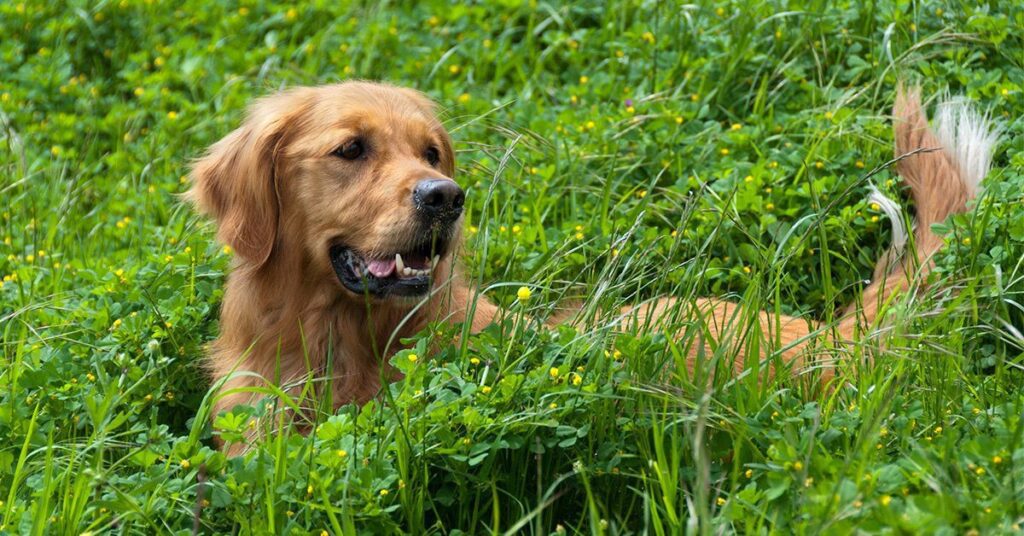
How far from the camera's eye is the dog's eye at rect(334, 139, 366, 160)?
4.03m

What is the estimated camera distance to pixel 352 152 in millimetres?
4043

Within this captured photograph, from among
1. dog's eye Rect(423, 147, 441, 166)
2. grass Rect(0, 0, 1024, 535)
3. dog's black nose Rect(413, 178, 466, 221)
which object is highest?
dog's black nose Rect(413, 178, 466, 221)

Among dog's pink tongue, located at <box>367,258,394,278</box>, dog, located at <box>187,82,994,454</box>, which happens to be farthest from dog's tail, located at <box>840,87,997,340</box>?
dog's pink tongue, located at <box>367,258,394,278</box>

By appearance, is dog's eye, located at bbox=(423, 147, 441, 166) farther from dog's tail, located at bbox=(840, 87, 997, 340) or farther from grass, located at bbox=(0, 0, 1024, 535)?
dog's tail, located at bbox=(840, 87, 997, 340)

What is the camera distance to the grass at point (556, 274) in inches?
118

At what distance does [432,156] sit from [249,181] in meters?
0.63

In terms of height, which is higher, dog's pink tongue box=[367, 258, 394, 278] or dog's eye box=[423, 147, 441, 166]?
dog's eye box=[423, 147, 441, 166]

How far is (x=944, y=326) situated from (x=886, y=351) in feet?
1.60

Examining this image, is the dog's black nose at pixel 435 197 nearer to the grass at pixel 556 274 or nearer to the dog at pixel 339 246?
the dog at pixel 339 246

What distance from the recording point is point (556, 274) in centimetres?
A: 437

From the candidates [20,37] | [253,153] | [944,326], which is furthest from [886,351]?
[20,37]

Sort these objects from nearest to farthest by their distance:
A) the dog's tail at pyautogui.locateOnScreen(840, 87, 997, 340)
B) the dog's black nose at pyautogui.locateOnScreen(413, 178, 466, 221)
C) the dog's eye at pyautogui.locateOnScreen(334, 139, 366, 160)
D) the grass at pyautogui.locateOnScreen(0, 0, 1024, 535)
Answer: the grass at pyautogui.locateOnScreen(0, 0, 1024, 535)
the dog's black nose at pyautogui.locateOnScreen(413, 178, 466, 221)
the dog's eye at pyautogui.locateOnScreen(334, 139, 366, 160)
the dog's tail at pyautogui.locateOnScreen(840, 87, 997, 340)

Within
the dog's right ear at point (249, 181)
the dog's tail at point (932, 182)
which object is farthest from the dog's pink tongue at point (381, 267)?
the dog's tail at point (932, 182)

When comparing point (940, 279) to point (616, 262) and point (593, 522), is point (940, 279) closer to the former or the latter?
point (616, 262)
